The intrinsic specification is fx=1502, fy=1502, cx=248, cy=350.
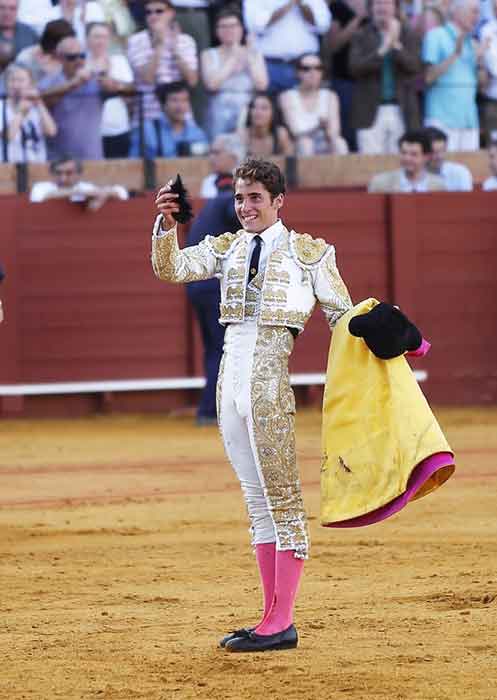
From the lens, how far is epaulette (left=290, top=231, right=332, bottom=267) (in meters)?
3.71

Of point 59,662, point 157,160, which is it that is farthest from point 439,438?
point 157,160

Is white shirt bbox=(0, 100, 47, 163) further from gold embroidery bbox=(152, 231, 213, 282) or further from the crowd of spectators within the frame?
gold embroidery bbox=(152, 231, 213, 282)

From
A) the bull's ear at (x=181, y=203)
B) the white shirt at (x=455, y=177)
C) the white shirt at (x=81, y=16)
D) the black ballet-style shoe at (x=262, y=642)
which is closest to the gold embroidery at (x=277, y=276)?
the bull's ear at (x=181, y=203)

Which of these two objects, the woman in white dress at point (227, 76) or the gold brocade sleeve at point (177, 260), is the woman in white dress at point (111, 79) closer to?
the woman in white dress at point (227, 76)

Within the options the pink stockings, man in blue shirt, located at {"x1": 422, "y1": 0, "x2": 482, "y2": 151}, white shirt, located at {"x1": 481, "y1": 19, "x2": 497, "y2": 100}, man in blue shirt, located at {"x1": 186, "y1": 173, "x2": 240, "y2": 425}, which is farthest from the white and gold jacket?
white shirt, located at {"x1": 481, "y1": 19, "x2": 497, "y2": 100}

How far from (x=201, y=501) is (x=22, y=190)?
13.5 feet

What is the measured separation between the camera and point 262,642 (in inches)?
144

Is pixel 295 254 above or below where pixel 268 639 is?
above

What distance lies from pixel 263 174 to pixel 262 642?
114 cm

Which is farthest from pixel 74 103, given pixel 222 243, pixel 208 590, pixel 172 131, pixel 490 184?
pixel 222 243

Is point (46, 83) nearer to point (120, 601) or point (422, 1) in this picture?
point (422, 1)

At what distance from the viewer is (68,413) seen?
33.2ft

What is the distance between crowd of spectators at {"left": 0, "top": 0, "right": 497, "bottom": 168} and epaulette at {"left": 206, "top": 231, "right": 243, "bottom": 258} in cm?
580

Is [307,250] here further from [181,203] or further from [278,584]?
[278,584]
